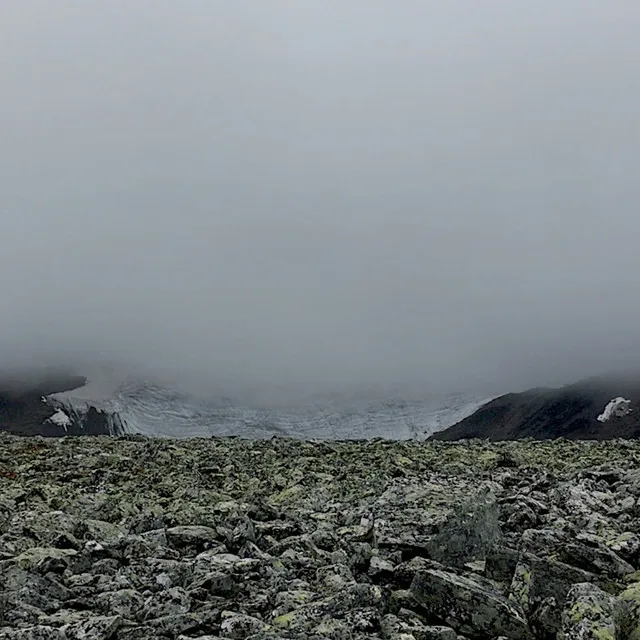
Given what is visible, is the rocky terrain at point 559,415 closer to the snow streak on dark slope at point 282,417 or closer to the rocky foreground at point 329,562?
the snow streak on dark slope at point 282,417

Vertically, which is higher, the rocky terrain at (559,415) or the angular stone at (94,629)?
the angular stone at (94,629)

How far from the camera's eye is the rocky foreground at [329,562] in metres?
5.91

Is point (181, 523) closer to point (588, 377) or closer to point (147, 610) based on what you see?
point (147, 610)

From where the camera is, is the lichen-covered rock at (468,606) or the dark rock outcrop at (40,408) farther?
the dark rock outcrop at (40,408)

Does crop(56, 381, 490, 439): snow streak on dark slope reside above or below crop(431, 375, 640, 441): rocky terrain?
above

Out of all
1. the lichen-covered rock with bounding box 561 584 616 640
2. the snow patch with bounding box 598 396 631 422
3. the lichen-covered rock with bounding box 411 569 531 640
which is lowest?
the snow patch with bounding box 598 396 631 422

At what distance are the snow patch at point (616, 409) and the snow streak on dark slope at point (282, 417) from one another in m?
71.8

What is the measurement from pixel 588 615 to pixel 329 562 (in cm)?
380

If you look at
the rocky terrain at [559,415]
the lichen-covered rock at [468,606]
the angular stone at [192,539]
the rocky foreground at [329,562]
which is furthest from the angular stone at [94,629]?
the rocky terrain at [559,415]

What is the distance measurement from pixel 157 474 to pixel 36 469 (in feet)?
15.8

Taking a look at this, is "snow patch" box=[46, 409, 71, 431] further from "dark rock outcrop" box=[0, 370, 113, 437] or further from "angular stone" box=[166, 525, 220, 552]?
"angular stone" box=[166, 525, 220, 552]

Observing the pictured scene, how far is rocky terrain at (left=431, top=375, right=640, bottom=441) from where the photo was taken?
14875 centimetres

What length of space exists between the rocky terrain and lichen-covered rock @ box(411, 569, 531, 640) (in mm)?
133931

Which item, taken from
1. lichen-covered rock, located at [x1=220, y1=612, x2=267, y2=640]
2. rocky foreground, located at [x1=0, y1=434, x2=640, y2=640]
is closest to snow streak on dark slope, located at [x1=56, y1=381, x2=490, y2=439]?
rocky foreground, located at [x1=0, y1=434, x2=640, y2=640]
